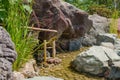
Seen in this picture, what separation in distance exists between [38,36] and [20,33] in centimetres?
138

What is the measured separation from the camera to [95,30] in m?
9.02

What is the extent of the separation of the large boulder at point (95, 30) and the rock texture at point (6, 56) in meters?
5.05

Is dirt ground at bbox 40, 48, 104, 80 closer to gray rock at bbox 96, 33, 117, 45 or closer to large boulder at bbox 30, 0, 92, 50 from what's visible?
large boulder at bbox 30, 0, 92, 50

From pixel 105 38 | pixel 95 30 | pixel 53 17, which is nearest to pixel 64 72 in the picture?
pixel 53 17

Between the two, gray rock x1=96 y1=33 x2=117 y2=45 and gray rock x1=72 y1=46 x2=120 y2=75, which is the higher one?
gray rock x1=72 y1=46 x2=120 y2=75

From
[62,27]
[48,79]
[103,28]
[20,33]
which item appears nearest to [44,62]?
[62,27]

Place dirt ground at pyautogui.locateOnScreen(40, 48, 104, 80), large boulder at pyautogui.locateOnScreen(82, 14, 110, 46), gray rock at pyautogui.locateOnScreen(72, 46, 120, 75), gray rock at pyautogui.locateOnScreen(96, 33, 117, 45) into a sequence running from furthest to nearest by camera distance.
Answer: large boulder at pyautogui.locateOnScreen(82, 14, 110, 46)
gray rock at pyautogui.locateOnScreen(96, 33, 117, 45)
gray rock at pyautogui.locateOnScreen(72, 46, 120, 75)
dirt ground at pyautogui.locateOnScreen(40, 48, 104, 80)

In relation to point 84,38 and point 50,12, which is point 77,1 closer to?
point 84,38

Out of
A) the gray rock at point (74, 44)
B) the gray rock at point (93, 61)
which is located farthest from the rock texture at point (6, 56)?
the gray rock at point (74, 44)

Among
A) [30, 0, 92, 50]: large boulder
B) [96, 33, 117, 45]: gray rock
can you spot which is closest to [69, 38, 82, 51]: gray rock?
[30, 0, 92, 50]: large boulder

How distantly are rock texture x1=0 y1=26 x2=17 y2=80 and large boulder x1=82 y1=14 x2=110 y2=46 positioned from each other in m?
5.05

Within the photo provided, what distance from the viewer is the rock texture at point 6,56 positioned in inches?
119

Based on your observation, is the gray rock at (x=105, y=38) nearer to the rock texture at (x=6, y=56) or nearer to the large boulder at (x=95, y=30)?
the large boulder at (x=95, y=30)

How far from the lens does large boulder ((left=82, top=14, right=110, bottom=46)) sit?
27.3ft
